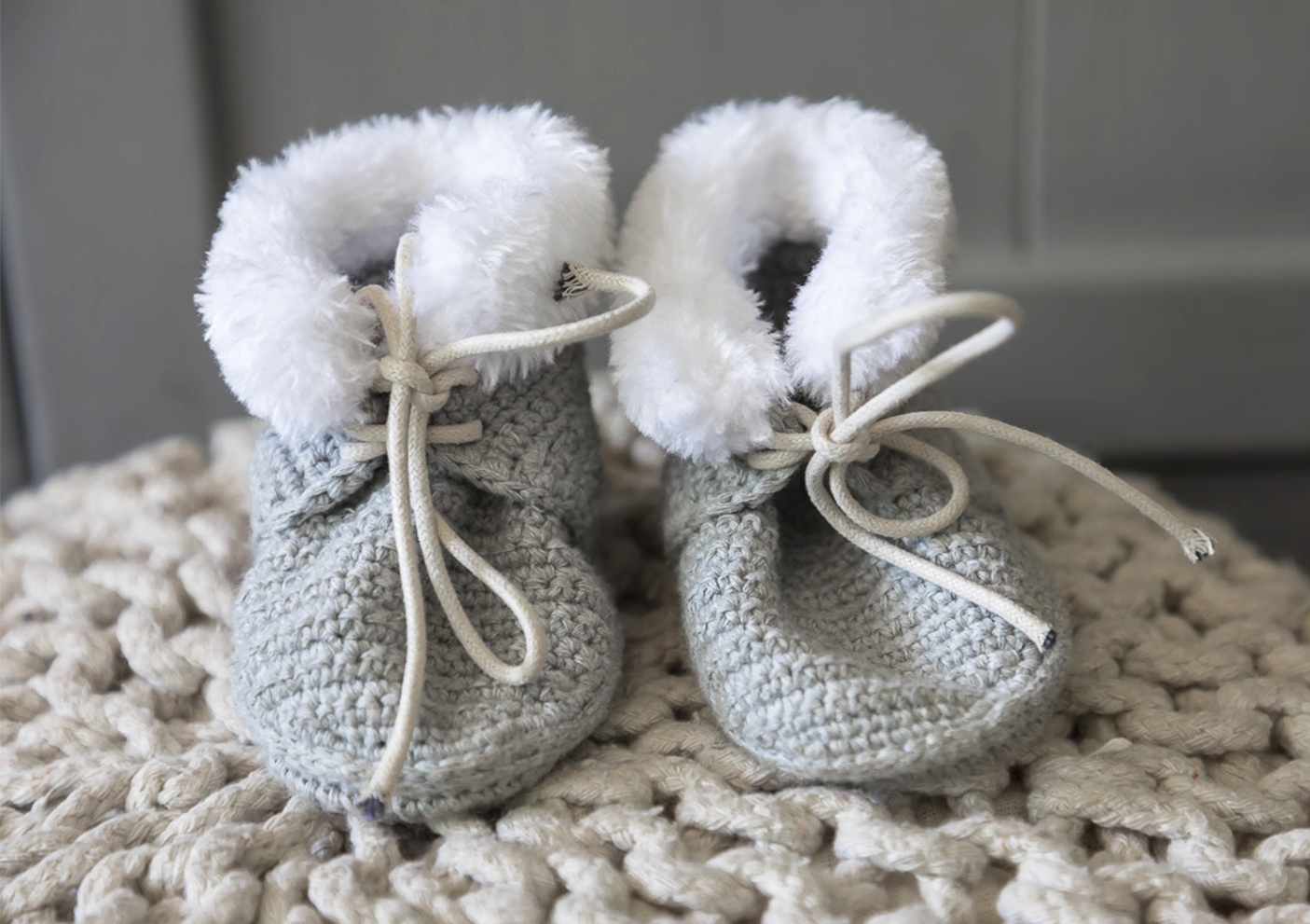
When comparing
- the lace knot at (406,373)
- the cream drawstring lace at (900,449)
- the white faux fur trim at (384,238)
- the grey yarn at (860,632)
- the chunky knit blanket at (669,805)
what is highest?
A: the white faux fur trim at (384,238)

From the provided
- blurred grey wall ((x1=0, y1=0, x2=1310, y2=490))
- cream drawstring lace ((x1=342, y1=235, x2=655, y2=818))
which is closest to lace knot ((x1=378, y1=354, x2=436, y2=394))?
cream drawstring lace ((x1=342, y1=235, x2=655, y2=818))

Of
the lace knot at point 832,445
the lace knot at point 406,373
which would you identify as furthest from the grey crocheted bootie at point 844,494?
the lace knot at point 406,373

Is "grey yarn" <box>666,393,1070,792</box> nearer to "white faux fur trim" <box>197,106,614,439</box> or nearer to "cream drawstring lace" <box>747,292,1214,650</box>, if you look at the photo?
"cream drawstring lace" <box>747,292,1214,650</box>

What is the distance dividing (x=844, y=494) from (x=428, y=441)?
221 millimetres

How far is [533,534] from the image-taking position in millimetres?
609

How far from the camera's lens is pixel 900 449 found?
2.03 feet

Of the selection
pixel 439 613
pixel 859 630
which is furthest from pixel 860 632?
pixel 439 613

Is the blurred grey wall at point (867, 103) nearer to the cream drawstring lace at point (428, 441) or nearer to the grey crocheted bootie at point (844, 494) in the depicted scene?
the grey crocheted bootie at point (844, 494)

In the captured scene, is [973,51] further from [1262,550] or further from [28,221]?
[28,221]

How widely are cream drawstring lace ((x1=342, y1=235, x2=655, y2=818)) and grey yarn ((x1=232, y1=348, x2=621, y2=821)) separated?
0.01 meters

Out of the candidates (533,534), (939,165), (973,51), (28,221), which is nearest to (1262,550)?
(973,51)

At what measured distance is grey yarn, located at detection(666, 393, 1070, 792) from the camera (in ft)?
1.72

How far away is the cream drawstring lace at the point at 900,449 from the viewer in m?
0.55

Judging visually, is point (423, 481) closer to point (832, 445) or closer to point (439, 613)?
point (439, 613)
